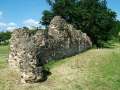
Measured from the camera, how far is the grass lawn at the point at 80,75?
25.2m

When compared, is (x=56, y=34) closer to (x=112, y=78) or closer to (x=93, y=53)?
(x=93, y=53)

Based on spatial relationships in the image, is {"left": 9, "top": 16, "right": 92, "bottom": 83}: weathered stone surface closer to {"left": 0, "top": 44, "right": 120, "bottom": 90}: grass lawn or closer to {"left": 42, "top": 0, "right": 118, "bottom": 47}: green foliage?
{"left": 0, "top": 44, "right": 120, "bottom": 90}: grass lawn

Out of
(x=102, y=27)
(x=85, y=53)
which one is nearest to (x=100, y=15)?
(x=102, y=27)

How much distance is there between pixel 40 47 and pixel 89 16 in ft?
67.2

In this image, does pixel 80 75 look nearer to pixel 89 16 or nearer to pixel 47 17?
pixel 89 16

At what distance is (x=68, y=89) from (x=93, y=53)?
6925mm

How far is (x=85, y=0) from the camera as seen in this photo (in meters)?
50.5

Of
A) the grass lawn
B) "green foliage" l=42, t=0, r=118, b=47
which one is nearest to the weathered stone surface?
the grass lawn

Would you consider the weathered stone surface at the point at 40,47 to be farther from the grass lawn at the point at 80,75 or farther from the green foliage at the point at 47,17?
the green foliage at the point at 47,17

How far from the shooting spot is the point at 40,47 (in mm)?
28078

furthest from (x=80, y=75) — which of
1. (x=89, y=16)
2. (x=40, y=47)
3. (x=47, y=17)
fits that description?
(x=47, y=17)

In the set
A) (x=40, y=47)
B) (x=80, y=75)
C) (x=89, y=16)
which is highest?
(x=89, y=16)

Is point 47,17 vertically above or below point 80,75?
above

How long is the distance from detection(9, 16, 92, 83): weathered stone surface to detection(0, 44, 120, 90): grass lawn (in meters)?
0.75
